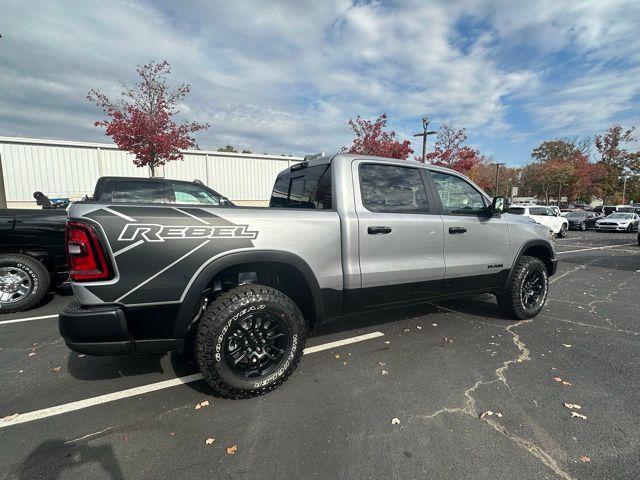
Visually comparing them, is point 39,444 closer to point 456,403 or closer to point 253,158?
point 456,403

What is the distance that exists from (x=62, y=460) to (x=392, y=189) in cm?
330

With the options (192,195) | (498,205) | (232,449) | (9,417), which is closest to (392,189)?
(498,205)

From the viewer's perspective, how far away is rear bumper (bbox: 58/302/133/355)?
Answer: 2.26 m

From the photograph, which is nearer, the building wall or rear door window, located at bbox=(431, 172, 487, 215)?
rear door window, located at bbox=(431, 172, 487, 215)

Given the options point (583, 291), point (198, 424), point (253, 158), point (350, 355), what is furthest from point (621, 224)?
point (198, 424)

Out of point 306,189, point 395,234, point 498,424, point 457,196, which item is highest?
point 306,189

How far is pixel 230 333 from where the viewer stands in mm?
2650

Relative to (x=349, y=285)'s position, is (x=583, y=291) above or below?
below

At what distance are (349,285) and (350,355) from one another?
2.94 feet

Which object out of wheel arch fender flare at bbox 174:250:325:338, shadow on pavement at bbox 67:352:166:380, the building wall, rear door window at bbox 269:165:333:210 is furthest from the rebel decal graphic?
the building wall

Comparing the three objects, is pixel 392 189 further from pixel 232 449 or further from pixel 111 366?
pixel 111 366

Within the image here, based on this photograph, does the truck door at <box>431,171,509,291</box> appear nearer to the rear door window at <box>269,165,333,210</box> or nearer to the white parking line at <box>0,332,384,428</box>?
the rear door window at <box>269,165,333,210</box>

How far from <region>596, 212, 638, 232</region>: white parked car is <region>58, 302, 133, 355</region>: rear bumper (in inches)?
1077

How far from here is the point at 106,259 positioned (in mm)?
2254
